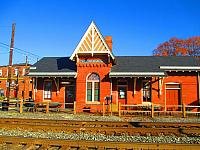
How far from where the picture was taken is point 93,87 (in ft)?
70.9

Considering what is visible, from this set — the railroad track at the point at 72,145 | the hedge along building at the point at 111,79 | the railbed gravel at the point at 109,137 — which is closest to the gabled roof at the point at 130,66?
the hedge along building at the point at 111,79

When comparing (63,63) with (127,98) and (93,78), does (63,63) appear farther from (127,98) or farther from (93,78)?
(127,98)

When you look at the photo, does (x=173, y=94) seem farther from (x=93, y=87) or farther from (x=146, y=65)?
(x=93, y=87)

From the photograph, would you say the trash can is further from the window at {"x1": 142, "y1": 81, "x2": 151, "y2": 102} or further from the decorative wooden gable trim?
the window at {"x1": 142, "y1": 81, "x2": 151, "y2": 102}

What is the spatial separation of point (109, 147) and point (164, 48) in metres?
58.0

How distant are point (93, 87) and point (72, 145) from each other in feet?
45.7

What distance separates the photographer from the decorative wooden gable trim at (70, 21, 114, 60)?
21.2 m

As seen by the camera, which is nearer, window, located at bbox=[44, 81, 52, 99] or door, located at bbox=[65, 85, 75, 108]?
door, located at bbox=[65, 85, 75, 108]

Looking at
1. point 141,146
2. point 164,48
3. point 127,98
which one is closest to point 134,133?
point 141,146

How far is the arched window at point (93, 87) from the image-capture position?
70.7 ft

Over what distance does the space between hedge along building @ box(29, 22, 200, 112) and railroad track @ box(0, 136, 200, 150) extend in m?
12.7

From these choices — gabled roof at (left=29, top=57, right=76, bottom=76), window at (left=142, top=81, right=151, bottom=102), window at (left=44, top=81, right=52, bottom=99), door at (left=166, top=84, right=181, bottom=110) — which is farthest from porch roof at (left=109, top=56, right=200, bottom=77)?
window at (left=44, top=81, right=52, bottom=99)

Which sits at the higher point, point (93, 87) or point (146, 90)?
point (93, 87)

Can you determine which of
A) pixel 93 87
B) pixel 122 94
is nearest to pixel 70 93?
pixel 93 87
